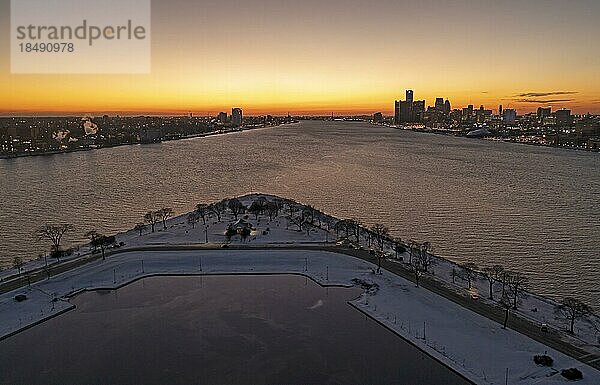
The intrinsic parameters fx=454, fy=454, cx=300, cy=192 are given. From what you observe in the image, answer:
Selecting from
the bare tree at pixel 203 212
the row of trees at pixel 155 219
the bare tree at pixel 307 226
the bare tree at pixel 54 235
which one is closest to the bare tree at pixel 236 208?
the bare tree at pixel 203 212

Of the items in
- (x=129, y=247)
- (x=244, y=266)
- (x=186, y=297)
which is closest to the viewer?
(x=186, y=297)

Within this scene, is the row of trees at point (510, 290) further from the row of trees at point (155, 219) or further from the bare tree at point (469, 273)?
the row of trees at point (155, 219)

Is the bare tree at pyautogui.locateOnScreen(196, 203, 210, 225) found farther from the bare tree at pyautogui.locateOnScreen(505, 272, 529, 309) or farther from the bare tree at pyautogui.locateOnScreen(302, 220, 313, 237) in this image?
the bare tree at pyautogui.locateOnScreen(505, 272, 529, 309)

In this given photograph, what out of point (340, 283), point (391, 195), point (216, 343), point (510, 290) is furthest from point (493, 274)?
point (391, 195)

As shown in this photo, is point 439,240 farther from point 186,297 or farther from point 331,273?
point 186,297

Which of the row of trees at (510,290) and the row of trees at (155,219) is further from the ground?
the row of trees at (155,219)

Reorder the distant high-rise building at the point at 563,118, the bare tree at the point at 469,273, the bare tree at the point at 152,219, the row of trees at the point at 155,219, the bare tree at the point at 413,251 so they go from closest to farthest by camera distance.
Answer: the bare tree at the point at 469,273, the bare tree at the point at 413,251, the row of trees at the point at 155,219, the bare tree at the point at 152,219, the distant high-rise building at the point at 563,118

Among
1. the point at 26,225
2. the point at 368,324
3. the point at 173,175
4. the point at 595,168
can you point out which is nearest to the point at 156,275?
the point at 368,324
